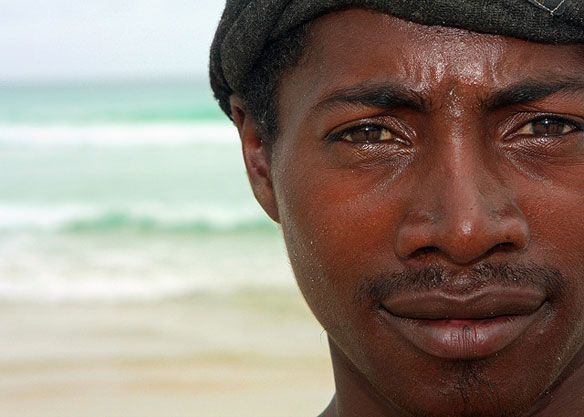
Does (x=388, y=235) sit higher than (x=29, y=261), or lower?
lower

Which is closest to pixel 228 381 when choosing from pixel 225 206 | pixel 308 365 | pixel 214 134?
pixel 308 365

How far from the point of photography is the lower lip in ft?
6.76

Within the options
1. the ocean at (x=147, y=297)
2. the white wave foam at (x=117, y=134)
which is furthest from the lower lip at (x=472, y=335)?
the white wave foam at (x=117, y=134)

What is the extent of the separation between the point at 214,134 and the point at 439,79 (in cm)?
1692

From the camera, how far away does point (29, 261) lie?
362 inches

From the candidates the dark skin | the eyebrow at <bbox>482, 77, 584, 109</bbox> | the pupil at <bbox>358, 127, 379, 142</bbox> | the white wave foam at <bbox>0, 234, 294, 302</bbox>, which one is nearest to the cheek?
the dark skin

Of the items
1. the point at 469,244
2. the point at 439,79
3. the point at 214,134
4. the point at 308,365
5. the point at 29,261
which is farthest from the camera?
the point at 214,134

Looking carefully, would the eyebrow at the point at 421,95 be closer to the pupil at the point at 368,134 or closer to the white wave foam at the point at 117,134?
the pupil at the point at 368,134

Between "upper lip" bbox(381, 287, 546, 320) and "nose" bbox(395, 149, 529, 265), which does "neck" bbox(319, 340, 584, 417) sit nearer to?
"upper lip" bbox(381, 287, 546, 320)

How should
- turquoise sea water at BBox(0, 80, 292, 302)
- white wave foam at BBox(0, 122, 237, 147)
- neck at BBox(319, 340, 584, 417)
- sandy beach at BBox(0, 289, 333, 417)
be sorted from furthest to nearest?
white wave foam at BBox(0, 122, 237, 147) → turquoise sea water at BBox(0, 80, 292, 302) → sandy beach at BBox(0, 289, 333, 417) → neck at BBox(319, 340, 584, 417)

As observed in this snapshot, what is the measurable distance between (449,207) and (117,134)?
17.7 metres

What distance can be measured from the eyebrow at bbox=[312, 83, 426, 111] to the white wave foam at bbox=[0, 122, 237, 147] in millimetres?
15611

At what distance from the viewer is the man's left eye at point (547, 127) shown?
218cm

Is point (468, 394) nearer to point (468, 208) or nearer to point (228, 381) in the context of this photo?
point (468, 208)
